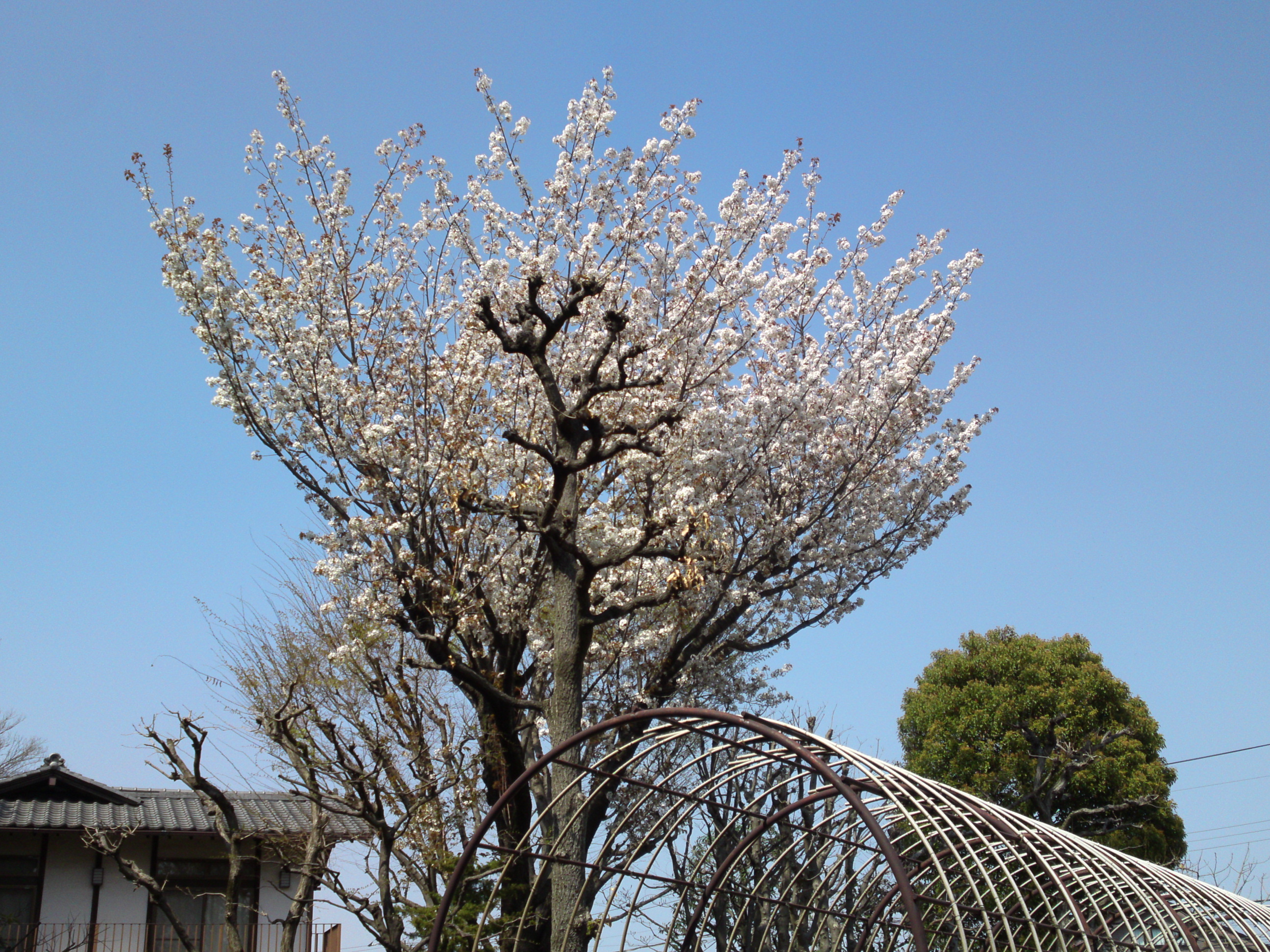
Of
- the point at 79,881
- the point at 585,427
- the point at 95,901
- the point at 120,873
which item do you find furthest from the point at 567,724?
the point at 79,881

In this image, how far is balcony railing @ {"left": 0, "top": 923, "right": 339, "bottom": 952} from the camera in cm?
1149

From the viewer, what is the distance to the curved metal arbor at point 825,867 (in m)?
5.16

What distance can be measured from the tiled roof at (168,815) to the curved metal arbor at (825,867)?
3505 millimetres

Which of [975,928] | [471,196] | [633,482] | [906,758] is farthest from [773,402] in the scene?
[906,758]

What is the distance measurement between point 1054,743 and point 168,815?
12274 millimetres

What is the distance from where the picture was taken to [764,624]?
10.4 meters

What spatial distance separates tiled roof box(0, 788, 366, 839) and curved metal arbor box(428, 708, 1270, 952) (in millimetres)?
3505

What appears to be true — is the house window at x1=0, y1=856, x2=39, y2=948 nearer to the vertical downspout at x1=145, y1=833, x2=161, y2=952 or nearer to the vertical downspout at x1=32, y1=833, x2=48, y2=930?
the vertical downspout at x1=32, y1=833, x2=48, y2=930

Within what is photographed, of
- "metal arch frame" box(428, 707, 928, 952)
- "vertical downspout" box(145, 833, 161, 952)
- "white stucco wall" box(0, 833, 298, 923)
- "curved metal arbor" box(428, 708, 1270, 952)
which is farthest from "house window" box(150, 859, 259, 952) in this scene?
"metal arch frame" box(428, 707, 928, 952)

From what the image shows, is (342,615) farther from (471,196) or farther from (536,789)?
(471,196)

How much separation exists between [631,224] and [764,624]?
4208mm

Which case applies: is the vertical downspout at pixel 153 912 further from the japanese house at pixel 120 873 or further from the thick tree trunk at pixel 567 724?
the thick tree trunk at pixel 567 724

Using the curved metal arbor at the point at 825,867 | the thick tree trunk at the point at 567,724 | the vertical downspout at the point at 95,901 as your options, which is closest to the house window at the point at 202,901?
the vertical downspout at the point at 95,901

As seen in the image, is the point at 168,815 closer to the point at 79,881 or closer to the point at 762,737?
the point at 79,881
